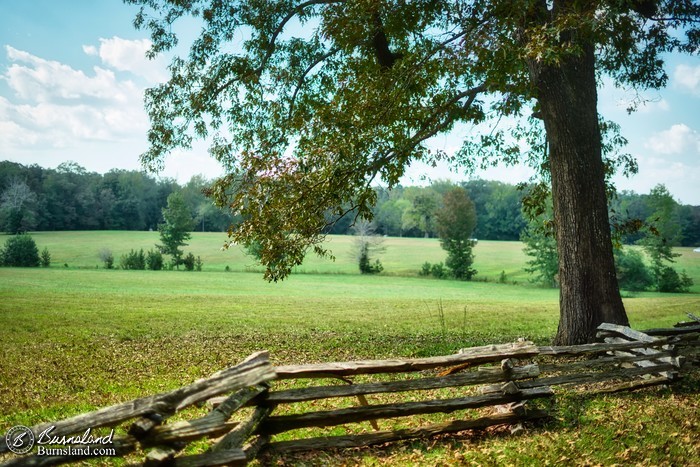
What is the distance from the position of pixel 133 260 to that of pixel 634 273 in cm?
3926

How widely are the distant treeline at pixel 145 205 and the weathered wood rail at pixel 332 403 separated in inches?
184

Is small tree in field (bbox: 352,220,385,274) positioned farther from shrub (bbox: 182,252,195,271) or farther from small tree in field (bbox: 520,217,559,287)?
shrub (bbox: 182,252,195,271)

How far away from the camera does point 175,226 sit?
43.4 m

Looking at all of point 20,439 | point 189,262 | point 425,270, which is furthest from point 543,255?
point 20,439

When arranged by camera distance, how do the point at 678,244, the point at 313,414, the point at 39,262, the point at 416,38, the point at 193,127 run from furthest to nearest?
the point at 678,244 < the point at 39,262 < the point at 193,127 < the point at 416,38 < the point at 313,414

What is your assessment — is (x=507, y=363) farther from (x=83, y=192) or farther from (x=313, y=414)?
(x=83, y=192)

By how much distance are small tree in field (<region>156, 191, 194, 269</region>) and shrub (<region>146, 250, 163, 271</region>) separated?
2.08m

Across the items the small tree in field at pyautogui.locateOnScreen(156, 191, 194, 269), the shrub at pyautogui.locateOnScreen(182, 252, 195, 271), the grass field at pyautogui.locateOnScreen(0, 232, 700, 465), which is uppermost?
the small tree in field at pyautogui.locateOnScreen(156, 191, 194, 269)

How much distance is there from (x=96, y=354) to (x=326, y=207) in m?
6.45

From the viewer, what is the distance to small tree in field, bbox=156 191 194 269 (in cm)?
4278

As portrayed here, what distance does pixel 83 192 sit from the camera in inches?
1171

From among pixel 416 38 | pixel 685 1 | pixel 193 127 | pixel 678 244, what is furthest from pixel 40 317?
pixel 678 244

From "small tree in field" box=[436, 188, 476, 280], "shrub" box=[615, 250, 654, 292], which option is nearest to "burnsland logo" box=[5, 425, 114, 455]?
"small tree in field" box=[436, 188, 476, 280]

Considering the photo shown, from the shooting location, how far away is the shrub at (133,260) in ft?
132
